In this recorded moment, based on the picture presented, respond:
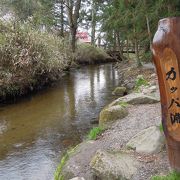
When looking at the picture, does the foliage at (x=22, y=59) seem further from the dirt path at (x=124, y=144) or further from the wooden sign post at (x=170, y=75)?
the wooden sign post at (x=170, y=75)

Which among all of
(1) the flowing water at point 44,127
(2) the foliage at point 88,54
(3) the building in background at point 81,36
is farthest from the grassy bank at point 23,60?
(3) the building in background at point 81,36

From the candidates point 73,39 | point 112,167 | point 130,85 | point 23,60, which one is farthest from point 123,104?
point 73,39

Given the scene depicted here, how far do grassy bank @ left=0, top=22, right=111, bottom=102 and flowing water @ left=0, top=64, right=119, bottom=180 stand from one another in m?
0.61

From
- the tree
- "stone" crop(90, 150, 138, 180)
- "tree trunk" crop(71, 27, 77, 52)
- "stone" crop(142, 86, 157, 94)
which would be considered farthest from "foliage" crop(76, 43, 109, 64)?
"stone" crop(90, 150, 138, 180)

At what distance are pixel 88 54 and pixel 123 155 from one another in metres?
26.5

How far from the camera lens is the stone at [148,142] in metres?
5.63

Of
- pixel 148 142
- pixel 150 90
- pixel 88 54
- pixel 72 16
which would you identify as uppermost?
pixel 72 16

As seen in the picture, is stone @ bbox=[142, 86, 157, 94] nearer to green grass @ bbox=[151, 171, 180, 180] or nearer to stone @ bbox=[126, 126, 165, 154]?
stone @ bbox=[126, 126, 165, 154]

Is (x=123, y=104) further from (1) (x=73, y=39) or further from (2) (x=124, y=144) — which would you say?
(1) (x=73, y=39)

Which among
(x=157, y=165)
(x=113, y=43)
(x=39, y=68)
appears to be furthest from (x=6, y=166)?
(x=113, y=43)

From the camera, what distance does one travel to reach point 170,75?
4.32 metres

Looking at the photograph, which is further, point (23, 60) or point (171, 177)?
point (23, 60)

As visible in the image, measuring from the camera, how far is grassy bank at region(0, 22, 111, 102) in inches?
527

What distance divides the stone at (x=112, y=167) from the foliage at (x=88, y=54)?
25.0 meters
